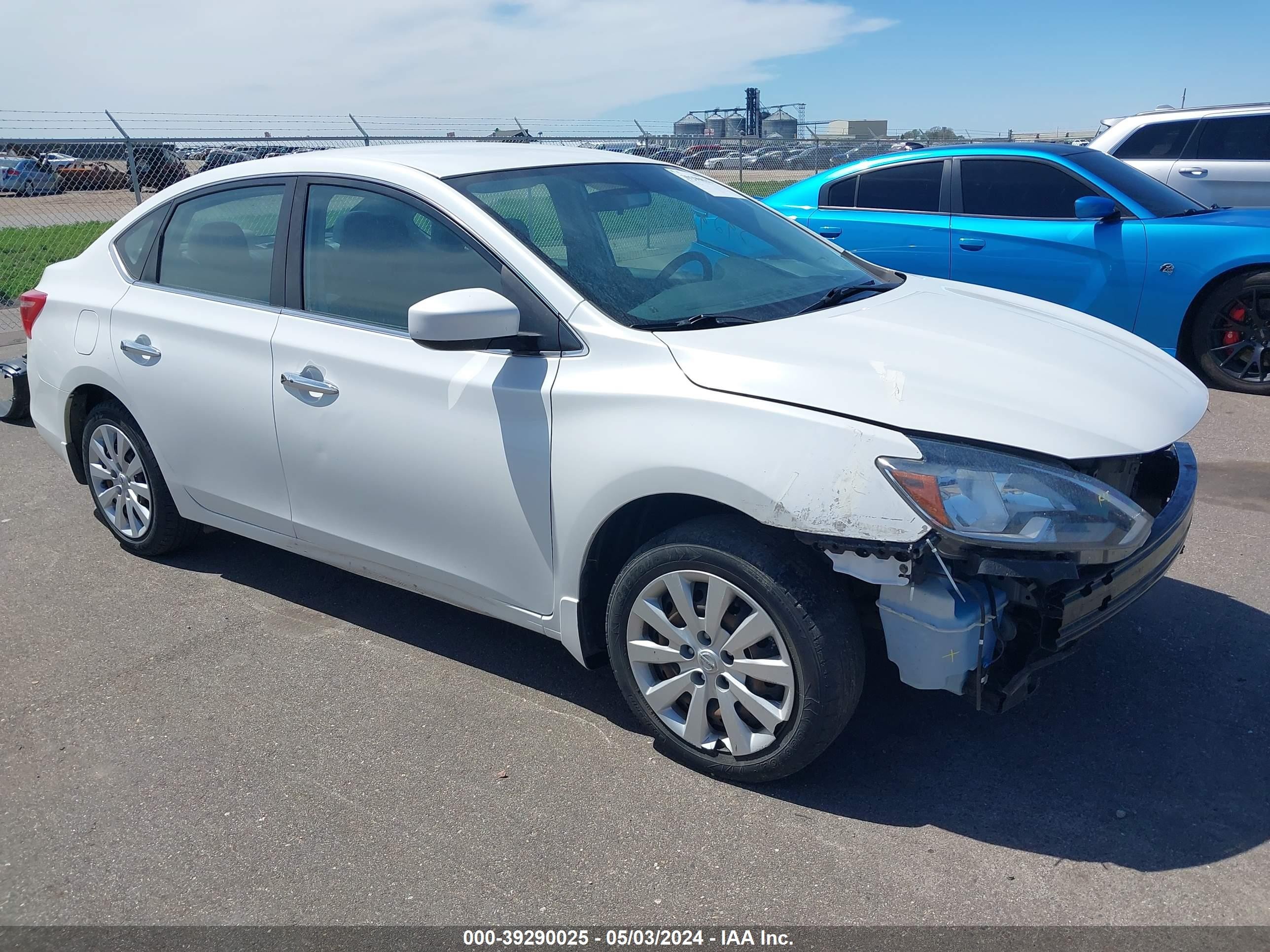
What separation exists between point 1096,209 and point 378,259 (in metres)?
4.82

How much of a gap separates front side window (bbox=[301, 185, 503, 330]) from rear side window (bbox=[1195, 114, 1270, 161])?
835 centimetres

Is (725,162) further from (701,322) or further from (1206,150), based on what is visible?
(701,322)

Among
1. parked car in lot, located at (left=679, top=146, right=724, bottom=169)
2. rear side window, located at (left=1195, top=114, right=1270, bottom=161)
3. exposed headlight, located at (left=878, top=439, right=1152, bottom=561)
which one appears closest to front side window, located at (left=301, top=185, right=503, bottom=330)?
exposed headlight, located at (left=878, top=439, right=1152, bottom=561)

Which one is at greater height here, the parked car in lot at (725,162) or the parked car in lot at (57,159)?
the parked car in lot at (57,159)

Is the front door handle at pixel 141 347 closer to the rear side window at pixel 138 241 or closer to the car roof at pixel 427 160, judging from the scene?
the rear side window at pixel 138 241

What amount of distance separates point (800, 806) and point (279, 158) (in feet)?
9.83

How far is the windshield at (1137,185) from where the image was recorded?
274 inches

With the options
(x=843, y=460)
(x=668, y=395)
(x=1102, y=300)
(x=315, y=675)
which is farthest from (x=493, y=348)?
(x=1102, y=300)

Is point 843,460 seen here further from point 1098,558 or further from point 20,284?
point 20,284

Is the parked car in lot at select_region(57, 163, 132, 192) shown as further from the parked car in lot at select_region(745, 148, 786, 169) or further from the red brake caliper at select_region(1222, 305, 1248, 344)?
the parked car in lot at select_region(745, 148, 786, 169)

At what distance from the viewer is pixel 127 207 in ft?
40.1

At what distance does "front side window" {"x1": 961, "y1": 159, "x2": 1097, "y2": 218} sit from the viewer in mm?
7059

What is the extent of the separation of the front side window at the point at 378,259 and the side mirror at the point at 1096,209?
4657 mm

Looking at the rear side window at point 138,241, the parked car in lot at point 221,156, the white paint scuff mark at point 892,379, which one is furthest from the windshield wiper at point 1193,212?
the parked car in lot at point 221,156
